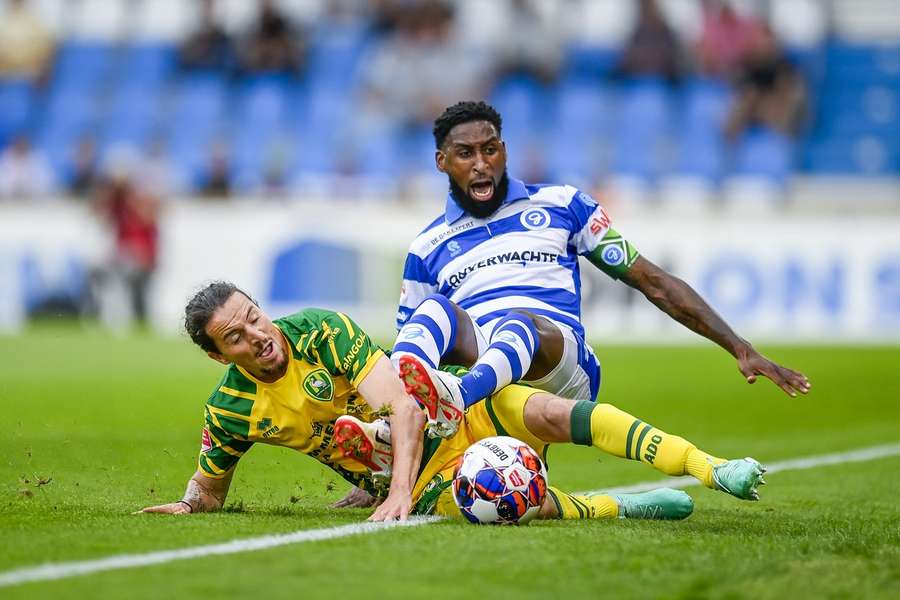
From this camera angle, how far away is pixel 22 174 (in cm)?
2328

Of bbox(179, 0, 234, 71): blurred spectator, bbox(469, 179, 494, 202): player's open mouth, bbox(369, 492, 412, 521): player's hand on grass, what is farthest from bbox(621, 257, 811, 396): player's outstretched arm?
bbox(179, 0, 234, 71): blurred spectator

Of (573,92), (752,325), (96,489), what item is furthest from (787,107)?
(96,489)

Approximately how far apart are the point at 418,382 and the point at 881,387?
9447mm

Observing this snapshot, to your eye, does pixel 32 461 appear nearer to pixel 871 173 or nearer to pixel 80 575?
pixel 80 575

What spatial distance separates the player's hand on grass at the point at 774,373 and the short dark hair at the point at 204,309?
2.17m

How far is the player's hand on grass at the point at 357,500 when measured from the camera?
6.65 meters

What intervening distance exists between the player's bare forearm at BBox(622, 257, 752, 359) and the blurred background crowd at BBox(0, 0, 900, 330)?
13.6 metres

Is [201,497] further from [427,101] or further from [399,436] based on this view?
[427,101]

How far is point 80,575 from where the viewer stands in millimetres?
4395

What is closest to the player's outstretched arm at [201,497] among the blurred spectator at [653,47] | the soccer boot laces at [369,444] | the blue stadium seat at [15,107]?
the soccer boot laces at [369,444]

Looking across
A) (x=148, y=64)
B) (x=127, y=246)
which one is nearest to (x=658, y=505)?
(x=127, y=246)

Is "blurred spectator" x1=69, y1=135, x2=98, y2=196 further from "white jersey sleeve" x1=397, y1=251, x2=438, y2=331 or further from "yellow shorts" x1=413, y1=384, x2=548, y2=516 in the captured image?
"yellow shorts" x1=413, y1=384, x2=548, y2=516

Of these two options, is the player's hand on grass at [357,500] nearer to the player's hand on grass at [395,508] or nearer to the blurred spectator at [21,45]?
the player's hand on grass at [395,508]

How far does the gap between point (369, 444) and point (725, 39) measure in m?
18.6
